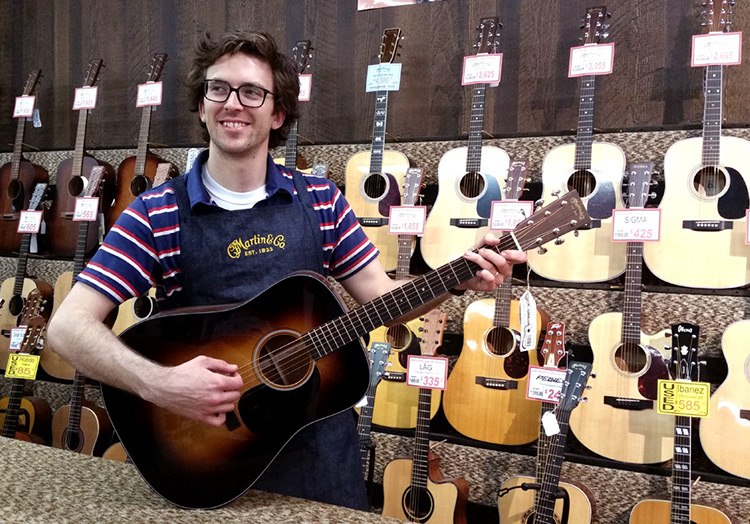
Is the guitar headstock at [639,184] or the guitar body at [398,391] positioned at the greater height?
the guitar headstock at [639,184]

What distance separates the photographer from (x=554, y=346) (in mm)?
2396

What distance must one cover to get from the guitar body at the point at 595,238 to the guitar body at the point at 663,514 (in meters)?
0.81

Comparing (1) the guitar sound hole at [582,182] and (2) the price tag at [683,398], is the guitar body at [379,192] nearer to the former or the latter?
(1) the guitar sound hole at [582,182]

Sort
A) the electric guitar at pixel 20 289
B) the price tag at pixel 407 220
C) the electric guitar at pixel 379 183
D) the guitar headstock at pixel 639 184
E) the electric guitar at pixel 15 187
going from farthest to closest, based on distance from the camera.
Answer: the electric guitar at pixel 15 187 → the electric guitar at pixel 20 289 → the electric guitar at pixel 379 183 → the price tag at pixel 407 220 → the guitar headstock at pixel 639 184

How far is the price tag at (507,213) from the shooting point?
8.14ft

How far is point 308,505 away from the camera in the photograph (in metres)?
1.02

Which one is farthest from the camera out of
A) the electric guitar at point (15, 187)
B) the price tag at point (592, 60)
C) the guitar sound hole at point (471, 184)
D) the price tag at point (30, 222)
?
the electric guitar at point (15, 187)

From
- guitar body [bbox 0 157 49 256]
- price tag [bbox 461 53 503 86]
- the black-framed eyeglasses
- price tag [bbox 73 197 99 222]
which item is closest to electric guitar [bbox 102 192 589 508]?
the black-framed eyeglasses

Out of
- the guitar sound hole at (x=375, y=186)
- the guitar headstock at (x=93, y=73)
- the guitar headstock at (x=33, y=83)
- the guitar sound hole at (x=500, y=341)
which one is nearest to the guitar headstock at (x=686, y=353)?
the guitar sound hole at (x=500, y=341)

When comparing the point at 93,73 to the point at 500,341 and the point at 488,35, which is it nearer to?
the point at 488,35

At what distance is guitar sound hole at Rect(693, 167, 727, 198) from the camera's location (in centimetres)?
238

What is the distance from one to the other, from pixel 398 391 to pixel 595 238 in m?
1.01

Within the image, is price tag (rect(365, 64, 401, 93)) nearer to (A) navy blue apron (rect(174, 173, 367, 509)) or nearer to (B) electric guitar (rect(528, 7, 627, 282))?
(B) electric guitar (rect(528, 7, 627, 282))

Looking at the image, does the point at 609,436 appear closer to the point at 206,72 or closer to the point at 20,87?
the point at 206,72
